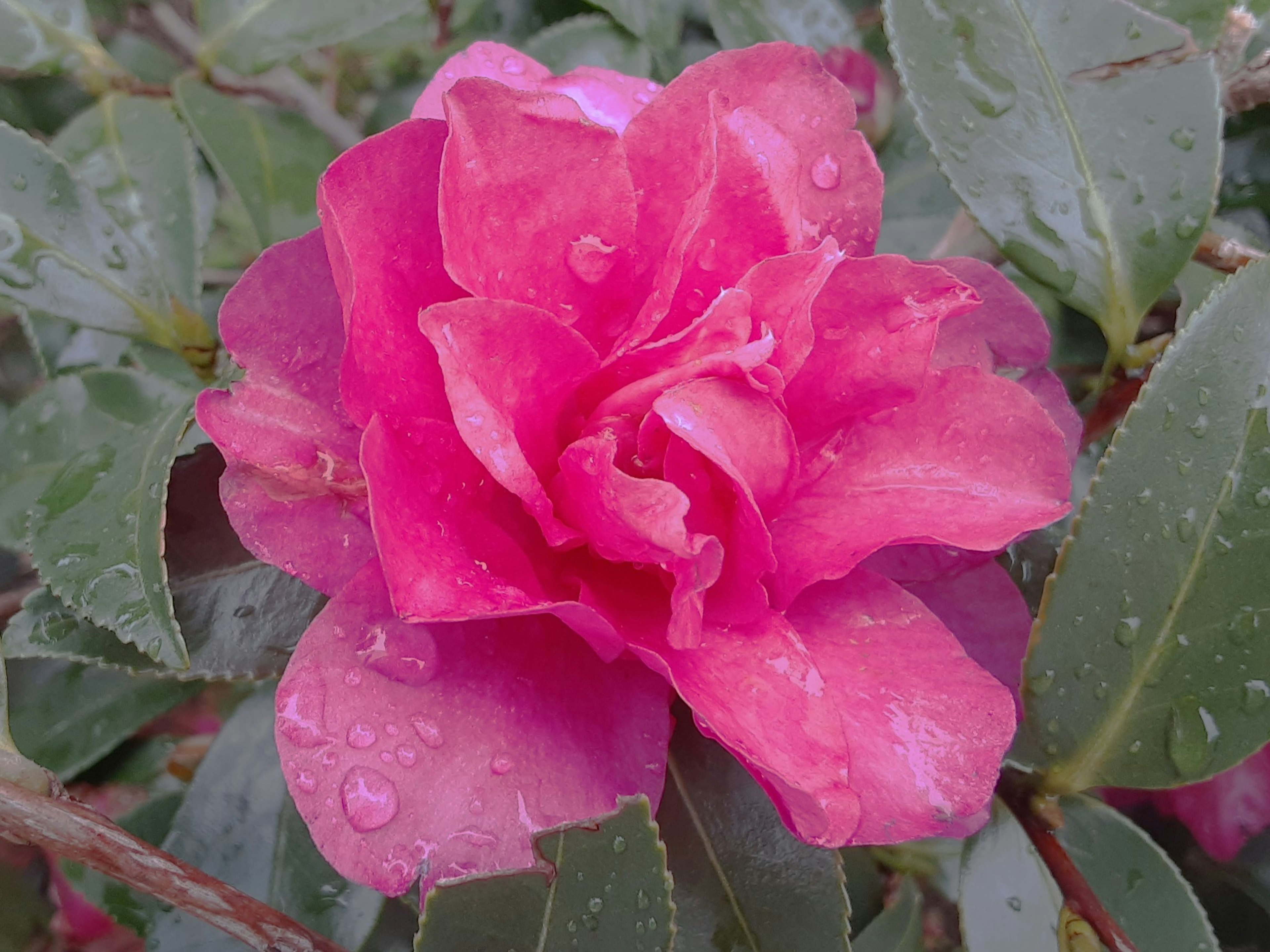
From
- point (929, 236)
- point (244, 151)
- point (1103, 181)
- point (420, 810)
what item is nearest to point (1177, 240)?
point (1103, 181)

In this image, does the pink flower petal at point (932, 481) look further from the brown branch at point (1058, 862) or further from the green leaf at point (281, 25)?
the green leaf at point (281, 25)

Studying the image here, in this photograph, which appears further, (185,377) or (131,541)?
(185,377)

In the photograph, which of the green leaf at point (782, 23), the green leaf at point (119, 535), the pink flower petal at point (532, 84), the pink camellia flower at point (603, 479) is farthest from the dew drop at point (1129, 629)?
the green leaf at point (782, 23)

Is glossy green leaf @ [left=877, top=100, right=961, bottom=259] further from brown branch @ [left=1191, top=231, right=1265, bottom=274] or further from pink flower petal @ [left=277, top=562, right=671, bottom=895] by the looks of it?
pink flower petal @ [left=277, top=562, right=671, bottom=895]

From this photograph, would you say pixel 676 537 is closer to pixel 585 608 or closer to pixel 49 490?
pixel 585 608

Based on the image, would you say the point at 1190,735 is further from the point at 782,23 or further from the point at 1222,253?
the point at 782,23

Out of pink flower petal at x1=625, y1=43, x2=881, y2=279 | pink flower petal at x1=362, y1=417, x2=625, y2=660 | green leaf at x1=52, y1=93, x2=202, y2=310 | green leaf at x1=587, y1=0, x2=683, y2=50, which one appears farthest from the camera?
green leaf at x1=587, y1=0, x2=683, y2=50

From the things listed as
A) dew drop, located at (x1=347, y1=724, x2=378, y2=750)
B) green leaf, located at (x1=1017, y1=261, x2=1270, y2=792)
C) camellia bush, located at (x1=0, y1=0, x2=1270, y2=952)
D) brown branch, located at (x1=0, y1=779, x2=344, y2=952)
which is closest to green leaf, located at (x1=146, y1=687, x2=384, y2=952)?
camellia bush, located at (x1=0, y1=0, x2=1270, y2=952)
